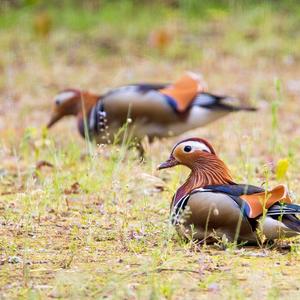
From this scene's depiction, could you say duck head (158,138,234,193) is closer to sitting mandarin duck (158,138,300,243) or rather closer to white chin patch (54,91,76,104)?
sitting mandarin duck (158,138,300,243)

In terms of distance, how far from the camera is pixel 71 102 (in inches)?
300

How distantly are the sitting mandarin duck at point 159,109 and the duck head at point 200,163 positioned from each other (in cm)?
269

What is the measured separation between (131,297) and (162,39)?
25.9 feet

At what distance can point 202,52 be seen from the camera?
1106cm

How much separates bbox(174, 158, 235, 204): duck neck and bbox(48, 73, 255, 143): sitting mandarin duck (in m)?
2.74

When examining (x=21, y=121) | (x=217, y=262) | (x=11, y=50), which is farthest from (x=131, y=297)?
(x=11, y=50)

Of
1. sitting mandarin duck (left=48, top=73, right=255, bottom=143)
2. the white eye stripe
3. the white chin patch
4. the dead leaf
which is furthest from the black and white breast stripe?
the white chin patch

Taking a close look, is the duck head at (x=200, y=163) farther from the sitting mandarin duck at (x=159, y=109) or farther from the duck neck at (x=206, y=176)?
the sitting mandarin duck at (x=159, y=109)

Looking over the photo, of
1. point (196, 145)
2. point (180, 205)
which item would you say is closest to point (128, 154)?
point (196, 145)

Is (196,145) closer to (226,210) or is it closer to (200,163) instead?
(200,163)

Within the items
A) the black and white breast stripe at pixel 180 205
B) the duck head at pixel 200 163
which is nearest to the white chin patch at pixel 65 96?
the duck head at pixel 200 163

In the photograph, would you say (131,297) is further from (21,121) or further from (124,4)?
(124,4)

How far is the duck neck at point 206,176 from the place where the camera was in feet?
14.2

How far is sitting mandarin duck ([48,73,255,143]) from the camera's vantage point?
7.14 meters
